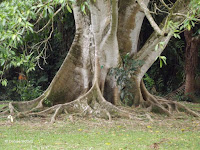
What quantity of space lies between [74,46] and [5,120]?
3.26 meters

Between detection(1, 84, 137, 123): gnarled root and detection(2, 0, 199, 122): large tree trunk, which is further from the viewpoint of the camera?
detection(2, 0, 199, 122): large tree trunk

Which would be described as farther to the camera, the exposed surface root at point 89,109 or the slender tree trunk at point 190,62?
the slender tree trunk at point 190,62

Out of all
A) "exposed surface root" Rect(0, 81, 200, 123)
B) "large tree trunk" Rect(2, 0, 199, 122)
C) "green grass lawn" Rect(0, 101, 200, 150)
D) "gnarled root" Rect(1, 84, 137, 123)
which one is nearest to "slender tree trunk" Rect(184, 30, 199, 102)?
"large tree trunk" Rect(2, 0, 199, 122)

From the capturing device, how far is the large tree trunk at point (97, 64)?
9.27 m

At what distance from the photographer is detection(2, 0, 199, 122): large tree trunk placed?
927 cm

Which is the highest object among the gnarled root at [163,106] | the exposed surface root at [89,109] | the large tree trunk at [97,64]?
the large tree trunk at [97,64]

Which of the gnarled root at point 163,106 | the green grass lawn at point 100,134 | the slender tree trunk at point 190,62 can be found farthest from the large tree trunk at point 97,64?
the slender tree trunk at point 190,62

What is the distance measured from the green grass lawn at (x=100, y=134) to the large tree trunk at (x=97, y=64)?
3.46ft

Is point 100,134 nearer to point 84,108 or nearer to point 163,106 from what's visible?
point 84,108

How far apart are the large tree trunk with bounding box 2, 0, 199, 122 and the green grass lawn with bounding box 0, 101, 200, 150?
3.46 ft

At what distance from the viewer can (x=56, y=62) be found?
15672 mm

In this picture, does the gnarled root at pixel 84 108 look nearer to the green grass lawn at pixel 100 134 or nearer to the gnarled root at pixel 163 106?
the green grass lawn at pixel 100 134

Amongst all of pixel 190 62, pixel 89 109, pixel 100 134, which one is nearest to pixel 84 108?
pixel 89 109

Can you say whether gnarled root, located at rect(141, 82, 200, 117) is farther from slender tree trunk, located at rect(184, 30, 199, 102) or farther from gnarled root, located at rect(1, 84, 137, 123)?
slender tree trunk, located at rect(184, 30, 199, 102)
